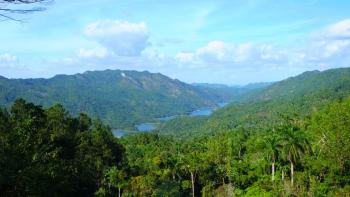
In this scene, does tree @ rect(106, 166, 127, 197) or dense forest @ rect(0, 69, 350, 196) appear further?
tree @ rect(106, 166, 127, 197)

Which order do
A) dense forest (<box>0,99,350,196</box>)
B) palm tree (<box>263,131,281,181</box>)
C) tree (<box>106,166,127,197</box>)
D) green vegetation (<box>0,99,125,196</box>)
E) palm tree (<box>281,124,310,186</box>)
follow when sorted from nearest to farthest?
green vegetation (<box>0,99,125,196</box>) → dense forest (<box>0,99,350,196</box>) → palm tree (<box>281,124,310,186</box>) → palm tree (<box>263,131,281,181</box>) → tree (<box>106,166,127,197</box>)

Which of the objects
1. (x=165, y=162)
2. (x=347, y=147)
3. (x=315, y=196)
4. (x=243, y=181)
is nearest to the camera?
(x=315, y=196)

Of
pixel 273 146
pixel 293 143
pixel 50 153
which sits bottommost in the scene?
pixel 273 146

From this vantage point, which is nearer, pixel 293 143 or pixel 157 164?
pixel 293 143

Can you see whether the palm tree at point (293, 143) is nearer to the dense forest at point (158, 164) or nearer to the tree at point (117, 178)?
the dense forest at point (158, 164)

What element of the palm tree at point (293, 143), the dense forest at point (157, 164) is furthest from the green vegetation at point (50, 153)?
the palm tree at point (293, 143)

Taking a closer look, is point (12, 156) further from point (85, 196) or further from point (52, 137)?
point (85, 196)

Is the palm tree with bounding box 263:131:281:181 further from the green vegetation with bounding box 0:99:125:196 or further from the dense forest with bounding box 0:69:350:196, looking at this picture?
the green vegetation with bounding box 0:99:125:196

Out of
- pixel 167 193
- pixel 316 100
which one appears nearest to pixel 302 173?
pixel 167 193

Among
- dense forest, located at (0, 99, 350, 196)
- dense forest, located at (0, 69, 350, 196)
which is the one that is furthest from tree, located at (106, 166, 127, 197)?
dense forest, located at (0, 69, 350, 196)

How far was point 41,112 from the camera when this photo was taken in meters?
50.6

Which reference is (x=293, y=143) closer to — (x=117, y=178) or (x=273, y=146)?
(x=273, y=146)

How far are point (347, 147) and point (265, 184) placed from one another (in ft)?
30.2

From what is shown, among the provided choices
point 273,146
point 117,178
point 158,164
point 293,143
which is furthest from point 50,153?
point 158,164
